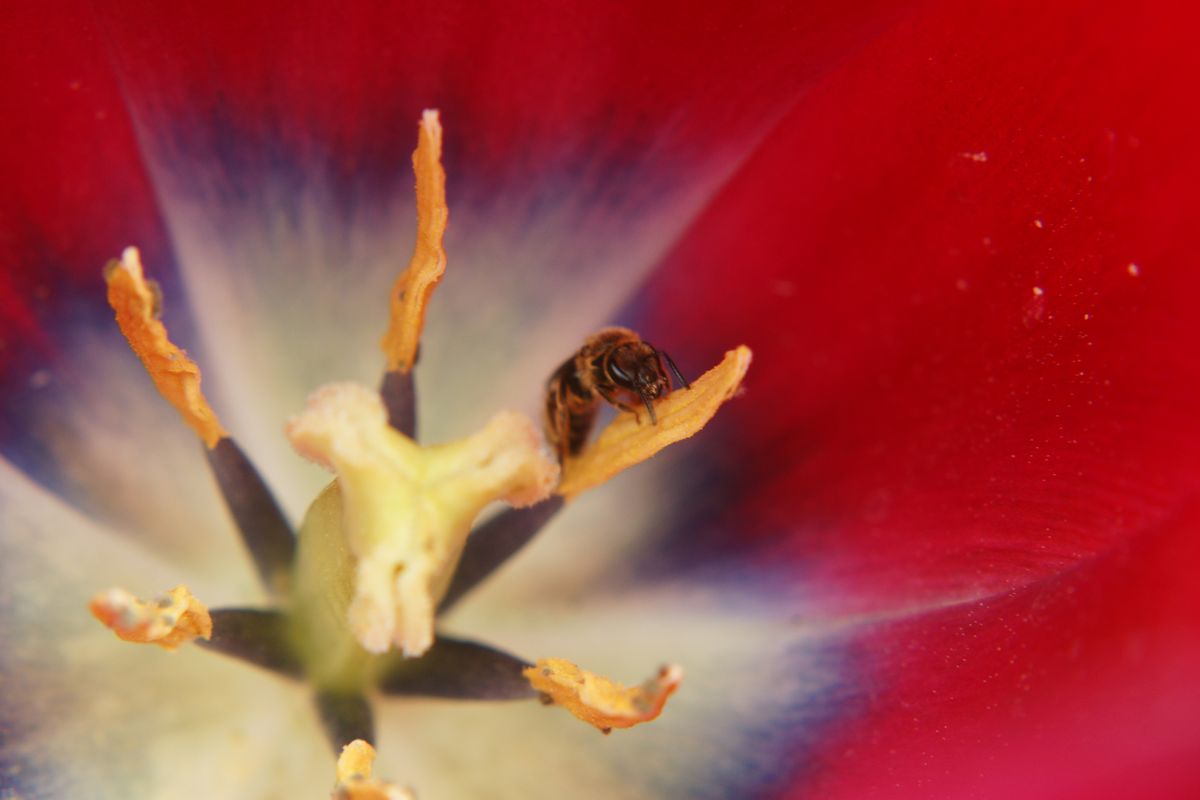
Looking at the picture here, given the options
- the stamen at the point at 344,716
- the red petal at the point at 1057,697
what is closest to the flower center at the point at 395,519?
the stamen at the point at 344,716

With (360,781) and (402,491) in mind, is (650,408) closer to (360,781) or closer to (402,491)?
(402,491)

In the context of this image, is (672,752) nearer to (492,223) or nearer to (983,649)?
(983,649)

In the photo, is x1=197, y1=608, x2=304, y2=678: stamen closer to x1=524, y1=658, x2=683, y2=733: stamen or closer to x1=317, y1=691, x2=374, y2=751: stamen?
x1=317, y1=691, x2=374, y2=751: stamen

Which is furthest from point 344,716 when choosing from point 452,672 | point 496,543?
point 496,543

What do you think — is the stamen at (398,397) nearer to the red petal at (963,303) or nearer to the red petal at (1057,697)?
the red petal at (963,303)

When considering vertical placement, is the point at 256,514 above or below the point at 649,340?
below

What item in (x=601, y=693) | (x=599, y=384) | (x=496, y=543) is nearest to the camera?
(x=601, y=693)

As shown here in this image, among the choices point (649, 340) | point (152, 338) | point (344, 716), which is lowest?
point (344, 716)
